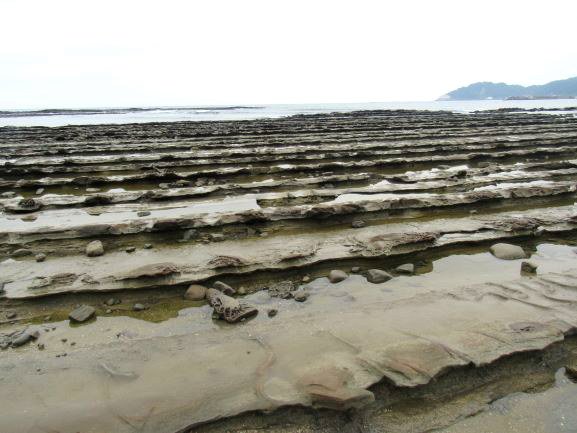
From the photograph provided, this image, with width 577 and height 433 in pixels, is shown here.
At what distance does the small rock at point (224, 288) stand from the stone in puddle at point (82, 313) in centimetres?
105

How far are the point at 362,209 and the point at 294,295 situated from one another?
8.59ft

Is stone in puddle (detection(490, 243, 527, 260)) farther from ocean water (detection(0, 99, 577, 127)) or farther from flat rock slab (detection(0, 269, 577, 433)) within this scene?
ocean water (detection(0, 99, 577, 127))

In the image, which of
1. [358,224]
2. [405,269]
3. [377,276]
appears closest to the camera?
[377,276]

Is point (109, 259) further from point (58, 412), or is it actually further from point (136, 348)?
point (58, 412)

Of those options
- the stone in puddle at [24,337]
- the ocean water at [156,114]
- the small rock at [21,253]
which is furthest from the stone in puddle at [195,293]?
the ocean water at [156,114]

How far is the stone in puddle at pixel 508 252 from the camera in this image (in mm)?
4170

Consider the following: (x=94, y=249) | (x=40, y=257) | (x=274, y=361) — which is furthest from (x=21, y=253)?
(x=274, y=361)

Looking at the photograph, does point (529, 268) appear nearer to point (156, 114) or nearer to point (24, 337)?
point (24, 337)

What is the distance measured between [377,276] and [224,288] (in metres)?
1.51

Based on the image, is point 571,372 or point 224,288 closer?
point 571,372

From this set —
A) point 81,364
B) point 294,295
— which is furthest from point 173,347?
point 294,295

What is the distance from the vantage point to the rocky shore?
209 cm

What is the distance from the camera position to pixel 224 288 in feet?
11.3

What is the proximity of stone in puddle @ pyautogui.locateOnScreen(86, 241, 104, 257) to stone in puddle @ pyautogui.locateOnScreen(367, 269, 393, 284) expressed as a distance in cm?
305
